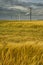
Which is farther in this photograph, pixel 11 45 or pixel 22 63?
pixel 11 45

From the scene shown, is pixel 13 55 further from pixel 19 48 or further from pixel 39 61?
pixel 39 61

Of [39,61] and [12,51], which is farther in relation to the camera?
[12,51]

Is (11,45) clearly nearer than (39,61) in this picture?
No

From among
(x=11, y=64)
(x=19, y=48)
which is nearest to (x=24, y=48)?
(x=19, y=48)

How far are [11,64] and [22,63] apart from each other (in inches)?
25.3

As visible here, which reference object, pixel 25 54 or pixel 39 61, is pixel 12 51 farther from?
pixel 39 61

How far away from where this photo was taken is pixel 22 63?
12398 millimetres

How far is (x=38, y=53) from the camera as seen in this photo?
495 inches

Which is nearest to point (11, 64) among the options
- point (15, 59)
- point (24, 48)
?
point (15, 59)

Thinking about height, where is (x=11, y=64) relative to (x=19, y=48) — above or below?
below

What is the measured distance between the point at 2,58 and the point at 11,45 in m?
0.97

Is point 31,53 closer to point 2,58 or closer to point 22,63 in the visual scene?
point 22,63

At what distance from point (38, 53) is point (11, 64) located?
1.66 m

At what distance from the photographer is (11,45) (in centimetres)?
1330
